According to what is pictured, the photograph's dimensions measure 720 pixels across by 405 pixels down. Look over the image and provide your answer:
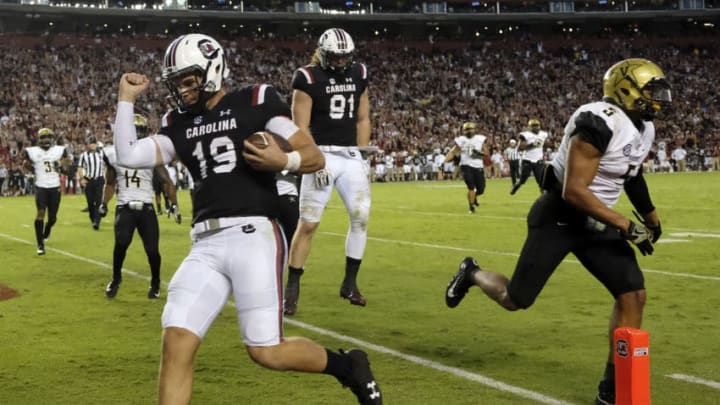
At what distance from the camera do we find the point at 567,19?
185ft

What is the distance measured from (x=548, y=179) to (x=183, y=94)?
2.17m

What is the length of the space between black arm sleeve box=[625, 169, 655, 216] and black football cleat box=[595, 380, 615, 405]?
1.09 meters

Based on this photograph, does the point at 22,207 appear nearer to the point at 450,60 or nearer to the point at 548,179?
the point at 548,179

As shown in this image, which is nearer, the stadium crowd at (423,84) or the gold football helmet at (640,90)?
the gold football helmet at (640,90)

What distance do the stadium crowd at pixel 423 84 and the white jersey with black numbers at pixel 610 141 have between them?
30680 mm

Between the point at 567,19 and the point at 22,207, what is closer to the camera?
the point at 22,207

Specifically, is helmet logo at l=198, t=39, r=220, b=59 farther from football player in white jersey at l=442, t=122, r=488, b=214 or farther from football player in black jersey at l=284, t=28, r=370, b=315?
football player in white jersey at l=442, t=122, r=488, b=214

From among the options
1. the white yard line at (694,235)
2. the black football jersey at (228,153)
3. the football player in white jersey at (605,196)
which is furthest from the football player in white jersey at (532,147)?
the black football jersey at (228,153)

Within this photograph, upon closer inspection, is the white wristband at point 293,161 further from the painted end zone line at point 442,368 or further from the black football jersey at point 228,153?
the painted end zone line at point 442,368

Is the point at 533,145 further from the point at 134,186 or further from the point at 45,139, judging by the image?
the point at 134,186

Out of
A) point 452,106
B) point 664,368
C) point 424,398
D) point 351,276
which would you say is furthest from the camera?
point 452,106

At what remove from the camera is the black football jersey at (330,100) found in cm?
771

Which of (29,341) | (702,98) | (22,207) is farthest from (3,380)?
(702,98)

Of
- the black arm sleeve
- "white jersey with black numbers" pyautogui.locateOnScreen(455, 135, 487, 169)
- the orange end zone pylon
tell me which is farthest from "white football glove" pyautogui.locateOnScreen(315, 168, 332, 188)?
"white jersey with black numbers" pyautogui.locateOnScreen(455, 135, 487, 169)
